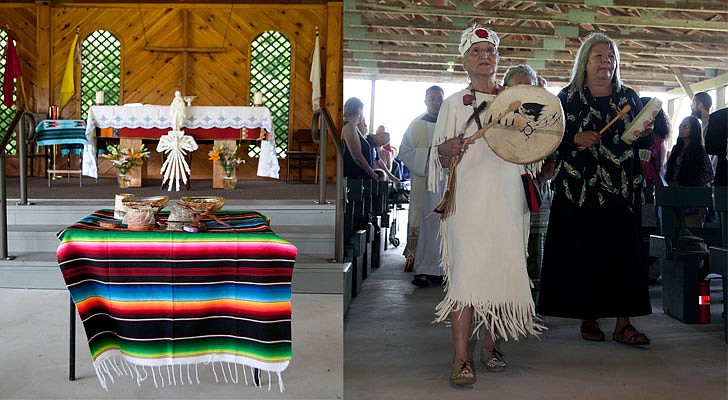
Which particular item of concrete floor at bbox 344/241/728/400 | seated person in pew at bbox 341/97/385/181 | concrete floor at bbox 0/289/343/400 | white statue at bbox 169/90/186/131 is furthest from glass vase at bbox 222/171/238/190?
concrete floor at bbox 344/241/728/400

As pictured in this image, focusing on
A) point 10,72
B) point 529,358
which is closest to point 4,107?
point 10,72

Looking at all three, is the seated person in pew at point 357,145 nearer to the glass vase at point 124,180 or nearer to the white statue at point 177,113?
the white statue at point 177,113

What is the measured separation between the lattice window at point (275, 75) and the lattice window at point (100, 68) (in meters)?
1.72

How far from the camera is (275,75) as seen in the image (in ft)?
30.7

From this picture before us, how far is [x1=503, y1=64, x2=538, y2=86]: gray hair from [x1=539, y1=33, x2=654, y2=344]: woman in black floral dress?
7cm

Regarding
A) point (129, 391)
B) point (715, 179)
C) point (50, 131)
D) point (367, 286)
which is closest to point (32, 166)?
point (50, 131)

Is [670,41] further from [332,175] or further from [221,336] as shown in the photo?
[332,175]

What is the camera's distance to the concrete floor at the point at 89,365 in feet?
7.93

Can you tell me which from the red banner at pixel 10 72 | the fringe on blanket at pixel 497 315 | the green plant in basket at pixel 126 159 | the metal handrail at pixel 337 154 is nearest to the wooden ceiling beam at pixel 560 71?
the fringe on blanket at pixel 497 315

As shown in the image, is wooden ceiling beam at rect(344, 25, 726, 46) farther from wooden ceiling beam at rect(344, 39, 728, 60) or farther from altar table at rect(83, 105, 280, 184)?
altar table at rect(83, 105, 280, 184)

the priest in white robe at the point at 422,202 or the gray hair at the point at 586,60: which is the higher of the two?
the gray hair at the point at 586,60

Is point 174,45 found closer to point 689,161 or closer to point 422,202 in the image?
point 422,202

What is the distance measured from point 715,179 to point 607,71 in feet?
1.22

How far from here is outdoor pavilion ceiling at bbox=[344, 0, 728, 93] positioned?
5.44 feet
